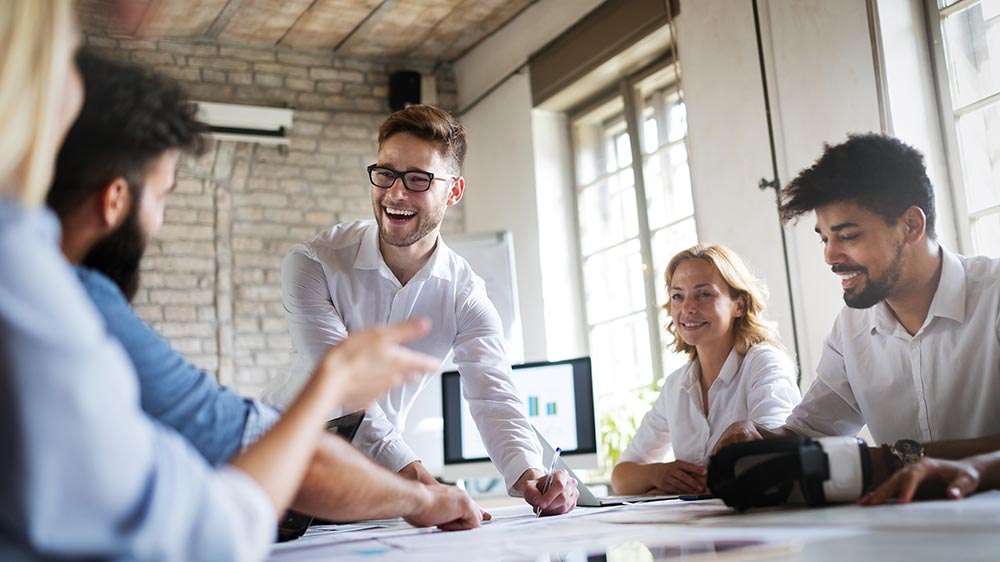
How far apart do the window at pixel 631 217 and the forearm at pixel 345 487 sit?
3656mm

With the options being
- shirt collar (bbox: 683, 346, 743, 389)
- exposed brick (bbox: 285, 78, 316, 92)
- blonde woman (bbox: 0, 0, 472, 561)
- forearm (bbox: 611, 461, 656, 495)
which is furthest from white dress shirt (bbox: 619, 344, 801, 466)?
exposed brick (bbox: 285, 78, 316, 92)

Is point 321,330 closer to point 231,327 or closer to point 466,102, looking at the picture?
point 231,327

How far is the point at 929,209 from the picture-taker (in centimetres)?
208

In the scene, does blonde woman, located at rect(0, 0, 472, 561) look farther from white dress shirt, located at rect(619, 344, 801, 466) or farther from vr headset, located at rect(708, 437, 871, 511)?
white dress shirt, located at rect(619, 344, 801, 466)

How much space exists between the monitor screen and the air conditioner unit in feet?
9.06

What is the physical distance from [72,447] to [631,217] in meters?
5.11

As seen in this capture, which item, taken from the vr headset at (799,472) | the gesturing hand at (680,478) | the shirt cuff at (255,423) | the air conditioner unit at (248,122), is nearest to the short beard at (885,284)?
the vr headset at (799,472)

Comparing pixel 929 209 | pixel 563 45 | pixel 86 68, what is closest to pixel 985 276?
pixel 929 209

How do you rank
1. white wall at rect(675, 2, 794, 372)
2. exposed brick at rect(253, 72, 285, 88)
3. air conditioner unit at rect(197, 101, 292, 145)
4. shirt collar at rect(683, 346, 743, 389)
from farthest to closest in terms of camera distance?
exposed brick at rect(253, 72, 285, 88) < air conditioner unit at rect(197, 101, 292, 145) < white wall at rect(675, 2, 794, 372) < shirt collar at rect(683, 346, 743, 389)

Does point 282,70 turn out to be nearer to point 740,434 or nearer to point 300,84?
point 300,84

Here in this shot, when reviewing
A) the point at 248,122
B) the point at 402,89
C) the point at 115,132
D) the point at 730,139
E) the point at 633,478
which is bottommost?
the point at 633,478

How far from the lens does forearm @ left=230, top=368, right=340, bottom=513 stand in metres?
0.82

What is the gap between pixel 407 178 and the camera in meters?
2.64

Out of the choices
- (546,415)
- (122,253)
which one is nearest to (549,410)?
(546,415)
